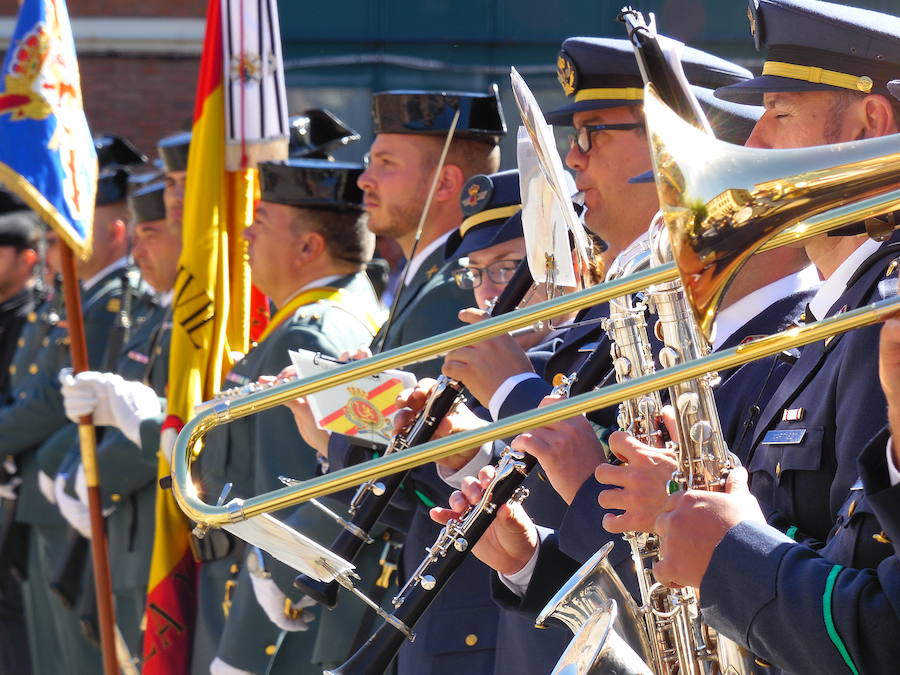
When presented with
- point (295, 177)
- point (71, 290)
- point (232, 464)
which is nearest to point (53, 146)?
point (71, 290)

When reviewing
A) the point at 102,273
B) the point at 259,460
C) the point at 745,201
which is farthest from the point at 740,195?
the point at 102,273

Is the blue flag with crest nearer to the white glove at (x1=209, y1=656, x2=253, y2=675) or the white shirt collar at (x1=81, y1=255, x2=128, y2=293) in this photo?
the white glove at (x1=209, y1=656, x2=253, y2=675)

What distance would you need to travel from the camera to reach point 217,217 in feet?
17.9

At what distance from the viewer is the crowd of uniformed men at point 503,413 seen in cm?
198

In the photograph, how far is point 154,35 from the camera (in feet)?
44.6

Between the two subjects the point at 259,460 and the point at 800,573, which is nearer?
the point at 800,573

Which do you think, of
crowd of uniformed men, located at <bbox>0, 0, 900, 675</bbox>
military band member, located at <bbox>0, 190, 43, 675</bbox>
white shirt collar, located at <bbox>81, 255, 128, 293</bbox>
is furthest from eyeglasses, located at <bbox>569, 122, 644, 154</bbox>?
military band member, located at <bbox>0, 190, 43, 675</bbox>

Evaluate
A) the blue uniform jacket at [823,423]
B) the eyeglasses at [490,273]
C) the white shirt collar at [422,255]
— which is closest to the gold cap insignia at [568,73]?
the eyeglasses at [490,273]

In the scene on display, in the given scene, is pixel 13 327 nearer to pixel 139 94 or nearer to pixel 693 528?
pixel 139 94

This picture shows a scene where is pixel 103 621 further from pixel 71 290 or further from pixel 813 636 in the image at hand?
pixel 813 636

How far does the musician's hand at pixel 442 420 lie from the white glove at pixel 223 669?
61.2 inches

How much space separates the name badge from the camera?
2238 mm

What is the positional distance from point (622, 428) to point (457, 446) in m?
0.60

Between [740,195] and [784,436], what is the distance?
1.99 ft
